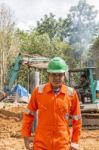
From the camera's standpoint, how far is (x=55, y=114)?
4.38m

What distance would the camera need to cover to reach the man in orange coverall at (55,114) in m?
4.35

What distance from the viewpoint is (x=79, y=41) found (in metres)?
65.3

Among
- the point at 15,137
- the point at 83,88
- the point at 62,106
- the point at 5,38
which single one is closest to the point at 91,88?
the point at 83,88

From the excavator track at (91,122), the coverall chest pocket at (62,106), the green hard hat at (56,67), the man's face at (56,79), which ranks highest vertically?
the green hard hat at (56,67)

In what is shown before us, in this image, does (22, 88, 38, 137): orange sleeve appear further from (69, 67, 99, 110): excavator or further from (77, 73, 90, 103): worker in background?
(77, 73, 90, 103): worker in background

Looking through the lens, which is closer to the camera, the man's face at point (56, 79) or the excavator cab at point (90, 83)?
the man's face at point (56, 79)

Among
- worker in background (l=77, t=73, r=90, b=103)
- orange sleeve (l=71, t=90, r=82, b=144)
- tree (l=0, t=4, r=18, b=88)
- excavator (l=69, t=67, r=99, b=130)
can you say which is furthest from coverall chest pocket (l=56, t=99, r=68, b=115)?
tree (l=0, t=4, r=18, b=88)

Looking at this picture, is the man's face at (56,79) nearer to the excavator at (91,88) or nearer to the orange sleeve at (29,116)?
the orange sleeve at (29,116)

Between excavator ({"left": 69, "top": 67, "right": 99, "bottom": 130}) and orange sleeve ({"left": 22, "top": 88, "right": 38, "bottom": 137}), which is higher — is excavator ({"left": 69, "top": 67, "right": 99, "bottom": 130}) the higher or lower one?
the lower one

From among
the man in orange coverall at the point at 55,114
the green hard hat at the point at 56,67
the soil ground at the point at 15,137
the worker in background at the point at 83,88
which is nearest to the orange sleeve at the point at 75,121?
the man in orange coverall at the point at 55,114

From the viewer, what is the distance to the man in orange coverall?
435 centimetres

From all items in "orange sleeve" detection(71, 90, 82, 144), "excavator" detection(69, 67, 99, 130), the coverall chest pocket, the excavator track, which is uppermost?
the coverall chest pocket

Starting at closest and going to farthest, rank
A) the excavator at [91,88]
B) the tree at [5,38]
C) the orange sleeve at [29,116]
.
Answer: the orange sleeve at [29,116], the excavator at [91,88], the tree at [5,38]

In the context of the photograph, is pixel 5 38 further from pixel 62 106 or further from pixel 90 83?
pixel 62 106
